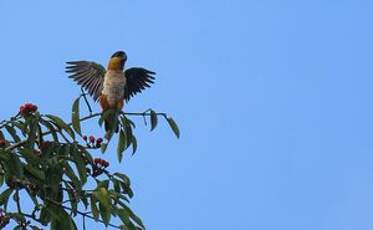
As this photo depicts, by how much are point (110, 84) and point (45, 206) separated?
293 cm

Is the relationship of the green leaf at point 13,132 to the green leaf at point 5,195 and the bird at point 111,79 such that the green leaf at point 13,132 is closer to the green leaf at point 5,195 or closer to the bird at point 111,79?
the green leaf at point 5,195

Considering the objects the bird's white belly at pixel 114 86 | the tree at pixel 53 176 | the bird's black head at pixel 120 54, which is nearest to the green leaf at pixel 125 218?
the tree at pixel 53 176

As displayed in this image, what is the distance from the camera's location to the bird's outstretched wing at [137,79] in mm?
6977

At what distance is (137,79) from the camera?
7051 mm

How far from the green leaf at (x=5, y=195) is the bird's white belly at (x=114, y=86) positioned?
2583mm

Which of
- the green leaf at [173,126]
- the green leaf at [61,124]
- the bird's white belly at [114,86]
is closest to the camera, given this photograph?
the green leaf at [61,124]

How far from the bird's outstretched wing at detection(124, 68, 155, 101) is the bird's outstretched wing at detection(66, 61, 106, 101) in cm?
22

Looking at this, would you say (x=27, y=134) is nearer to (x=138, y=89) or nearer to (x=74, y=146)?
(x=74, y=146)

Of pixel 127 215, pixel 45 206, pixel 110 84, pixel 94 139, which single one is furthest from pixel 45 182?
pixel 110 84

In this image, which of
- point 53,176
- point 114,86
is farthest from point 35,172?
point 114,86

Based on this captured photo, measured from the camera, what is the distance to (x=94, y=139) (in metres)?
4.48

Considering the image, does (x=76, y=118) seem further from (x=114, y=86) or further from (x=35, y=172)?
(x=114, y=86)

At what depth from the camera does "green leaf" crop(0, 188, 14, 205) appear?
12.3ft

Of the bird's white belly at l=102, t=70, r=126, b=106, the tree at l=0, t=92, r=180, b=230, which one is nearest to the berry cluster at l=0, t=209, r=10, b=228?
the tree at l=0, t=92, r=180, b=230
